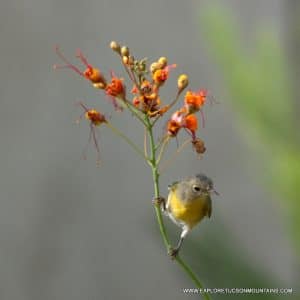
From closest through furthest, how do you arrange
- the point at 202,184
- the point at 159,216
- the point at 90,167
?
1. the point at 159,216
2. the point at 202,184
3. the point at 90,167

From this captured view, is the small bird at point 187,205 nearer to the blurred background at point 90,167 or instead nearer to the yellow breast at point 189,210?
the yellow breast at point 189,210

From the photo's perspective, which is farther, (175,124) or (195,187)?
(195,187)

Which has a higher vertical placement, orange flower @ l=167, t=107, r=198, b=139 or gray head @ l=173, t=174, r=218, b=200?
orange flower @ l=167, t=107, r=198, b=139

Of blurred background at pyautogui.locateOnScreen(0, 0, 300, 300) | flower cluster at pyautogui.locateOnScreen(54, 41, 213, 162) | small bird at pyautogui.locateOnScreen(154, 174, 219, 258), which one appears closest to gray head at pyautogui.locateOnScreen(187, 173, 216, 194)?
small bird at pyautogui.locateOnScreen(154, 174, 219, 258)

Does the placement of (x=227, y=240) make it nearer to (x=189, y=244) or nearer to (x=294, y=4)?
(x=189, y=244)

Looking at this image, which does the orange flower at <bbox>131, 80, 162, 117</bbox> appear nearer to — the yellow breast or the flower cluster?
the flower cluster

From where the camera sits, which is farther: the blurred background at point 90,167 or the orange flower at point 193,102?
the blurred background at point 90,167

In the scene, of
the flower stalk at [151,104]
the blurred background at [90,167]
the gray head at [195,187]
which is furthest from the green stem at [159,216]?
the blurred background at [90,167]

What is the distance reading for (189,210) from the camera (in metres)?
1.10

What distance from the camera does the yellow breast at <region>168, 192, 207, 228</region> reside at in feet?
3.60

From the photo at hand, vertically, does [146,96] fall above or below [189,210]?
above

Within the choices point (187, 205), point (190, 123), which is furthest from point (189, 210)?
point (190, 123)

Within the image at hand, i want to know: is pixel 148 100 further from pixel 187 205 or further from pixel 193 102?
pixel 187 205

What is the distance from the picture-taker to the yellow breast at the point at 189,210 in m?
1.10
